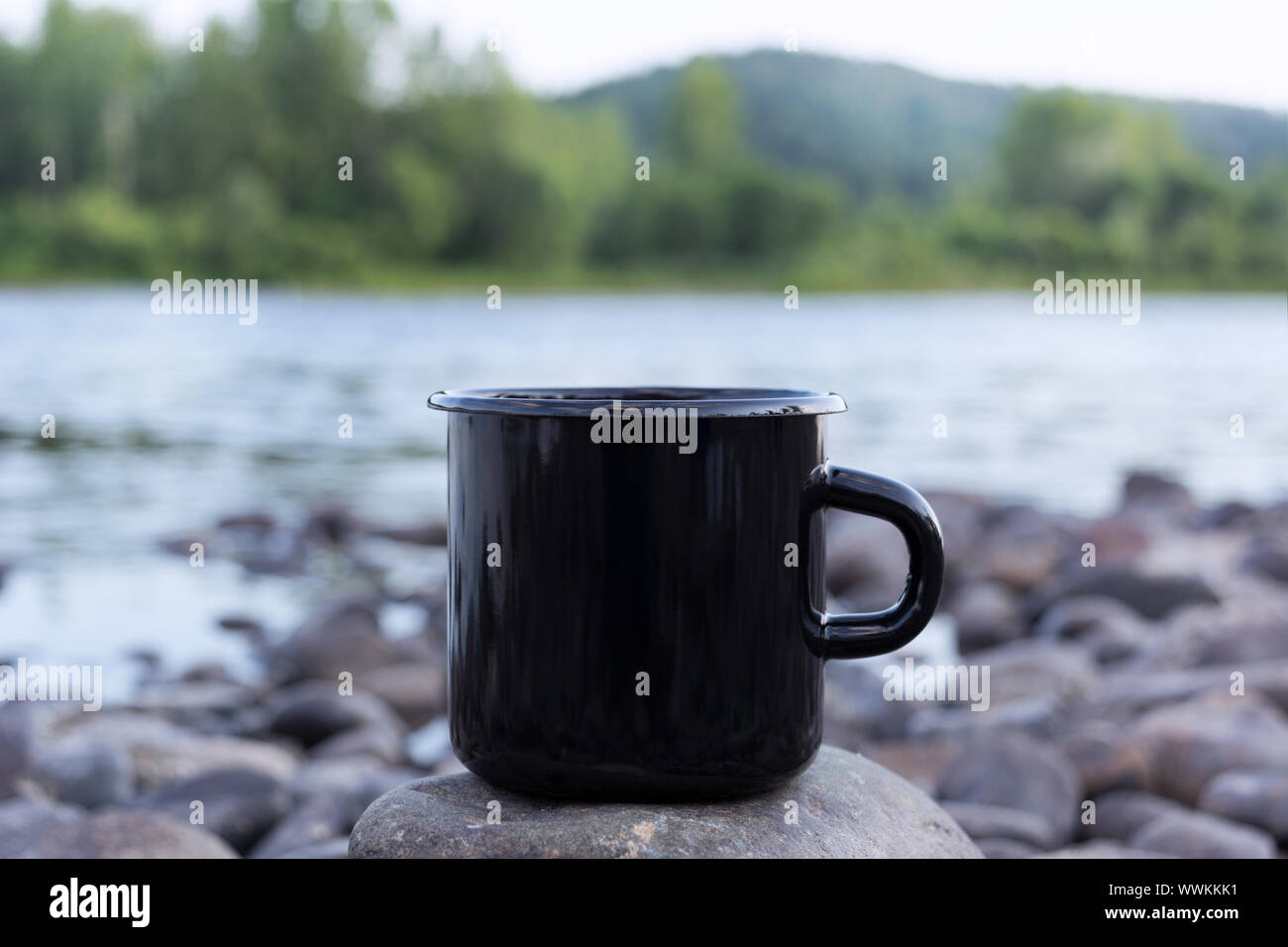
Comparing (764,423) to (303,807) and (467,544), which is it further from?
(303,807)

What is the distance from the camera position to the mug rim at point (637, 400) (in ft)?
5.70

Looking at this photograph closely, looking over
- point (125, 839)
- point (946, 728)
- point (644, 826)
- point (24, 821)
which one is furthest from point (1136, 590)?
point (644, 826)

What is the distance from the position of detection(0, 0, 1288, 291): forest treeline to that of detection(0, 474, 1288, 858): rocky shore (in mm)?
39191

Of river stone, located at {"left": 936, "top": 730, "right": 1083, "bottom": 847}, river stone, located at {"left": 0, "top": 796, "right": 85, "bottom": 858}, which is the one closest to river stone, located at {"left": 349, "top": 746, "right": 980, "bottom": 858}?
river stone, located at {"left": 936, "top": 730, "right": 1083, "bottom": 847}

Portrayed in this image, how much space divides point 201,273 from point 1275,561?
46.5m

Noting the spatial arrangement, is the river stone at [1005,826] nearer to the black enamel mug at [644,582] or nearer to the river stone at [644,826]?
the river stone at [644,826]

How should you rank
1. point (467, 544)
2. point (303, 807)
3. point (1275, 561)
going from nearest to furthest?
point (467, 544)
point (303, 807)
point (1275, 561)

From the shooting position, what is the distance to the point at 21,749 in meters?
4.93

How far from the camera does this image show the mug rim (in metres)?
1.74

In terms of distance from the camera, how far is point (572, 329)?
35188 mm

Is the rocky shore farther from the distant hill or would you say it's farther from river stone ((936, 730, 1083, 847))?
the distant hill

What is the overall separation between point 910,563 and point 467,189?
50.0 meters

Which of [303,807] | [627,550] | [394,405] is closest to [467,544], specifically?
[627,550]

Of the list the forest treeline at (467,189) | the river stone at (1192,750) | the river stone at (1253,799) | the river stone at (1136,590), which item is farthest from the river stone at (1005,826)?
the forest treeline at (467,189)
